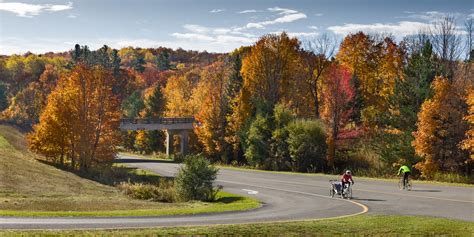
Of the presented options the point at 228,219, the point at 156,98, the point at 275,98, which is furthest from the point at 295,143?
the point at 156,98

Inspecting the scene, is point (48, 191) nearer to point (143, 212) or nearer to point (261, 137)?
point (143, 212)

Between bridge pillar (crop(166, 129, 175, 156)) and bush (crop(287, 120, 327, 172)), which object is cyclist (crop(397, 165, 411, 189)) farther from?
bridge pillar (crop(166, 129, 175, 156))

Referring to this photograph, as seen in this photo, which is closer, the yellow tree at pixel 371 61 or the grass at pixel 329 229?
the grass at pixel 329 229

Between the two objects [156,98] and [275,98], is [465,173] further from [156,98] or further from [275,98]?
[156,98]

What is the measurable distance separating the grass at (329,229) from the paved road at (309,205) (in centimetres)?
157

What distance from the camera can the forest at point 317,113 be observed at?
44750 millimetres

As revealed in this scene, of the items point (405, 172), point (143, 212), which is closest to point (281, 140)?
point (405, 172)

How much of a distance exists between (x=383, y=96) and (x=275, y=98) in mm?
15458

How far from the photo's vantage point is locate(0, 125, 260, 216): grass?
26.4 m

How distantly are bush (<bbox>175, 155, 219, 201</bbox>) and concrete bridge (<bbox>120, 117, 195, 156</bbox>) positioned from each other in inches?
1675

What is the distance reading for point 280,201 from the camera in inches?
1266

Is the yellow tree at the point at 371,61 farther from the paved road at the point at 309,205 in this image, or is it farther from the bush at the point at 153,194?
the bush at the point at 153,194

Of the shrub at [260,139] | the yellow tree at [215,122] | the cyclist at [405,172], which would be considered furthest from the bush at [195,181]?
the yellow tree at [215,122]

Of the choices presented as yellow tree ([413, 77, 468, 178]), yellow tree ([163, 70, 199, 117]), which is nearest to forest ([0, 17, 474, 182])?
yellow tree ([413, 77, 468, 178])
